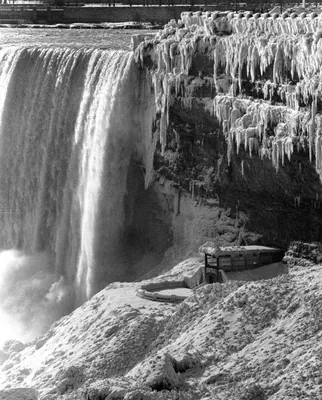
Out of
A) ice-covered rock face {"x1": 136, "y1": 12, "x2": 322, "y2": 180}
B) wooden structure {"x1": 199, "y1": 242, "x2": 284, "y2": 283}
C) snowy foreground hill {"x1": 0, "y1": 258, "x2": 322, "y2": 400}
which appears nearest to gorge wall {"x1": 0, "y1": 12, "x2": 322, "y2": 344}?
ice-covered rock face {"x1": 136, "y1": 12, "x2": 322, "y2": 180}

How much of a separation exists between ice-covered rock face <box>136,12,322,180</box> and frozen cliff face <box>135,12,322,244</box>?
0.04m

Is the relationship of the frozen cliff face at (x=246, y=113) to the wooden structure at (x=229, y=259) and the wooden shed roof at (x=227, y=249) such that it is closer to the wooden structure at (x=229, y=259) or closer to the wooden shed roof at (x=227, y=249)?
the wooden shed roof at (x=227, y=249)

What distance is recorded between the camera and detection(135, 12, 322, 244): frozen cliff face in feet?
146

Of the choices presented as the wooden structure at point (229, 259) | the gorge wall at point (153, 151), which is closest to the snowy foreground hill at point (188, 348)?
the wooden structure at point (229, 259)

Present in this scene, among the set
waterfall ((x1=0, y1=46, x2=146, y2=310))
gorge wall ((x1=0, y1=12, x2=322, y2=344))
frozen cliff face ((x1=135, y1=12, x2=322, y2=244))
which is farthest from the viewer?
waterfall ((x1=0, y1=46, x2=146, y2=310))

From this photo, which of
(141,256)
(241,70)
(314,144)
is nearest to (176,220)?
(141,256)

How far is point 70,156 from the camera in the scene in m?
56.2

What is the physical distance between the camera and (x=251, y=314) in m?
36.6

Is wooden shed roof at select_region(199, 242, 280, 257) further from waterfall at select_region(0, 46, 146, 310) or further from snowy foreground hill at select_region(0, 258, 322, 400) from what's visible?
waterfall at select_region(0, 46, 146, 310)

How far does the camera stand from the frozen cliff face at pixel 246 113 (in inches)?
1752

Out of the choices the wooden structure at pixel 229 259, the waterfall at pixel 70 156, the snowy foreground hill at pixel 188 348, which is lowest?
the snowy foreground hill at pixel 188 348

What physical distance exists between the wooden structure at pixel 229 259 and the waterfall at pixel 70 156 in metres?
8.07

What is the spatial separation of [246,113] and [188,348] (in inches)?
524

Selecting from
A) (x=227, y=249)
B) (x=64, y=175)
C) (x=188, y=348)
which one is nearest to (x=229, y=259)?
(x=227, y=249)
